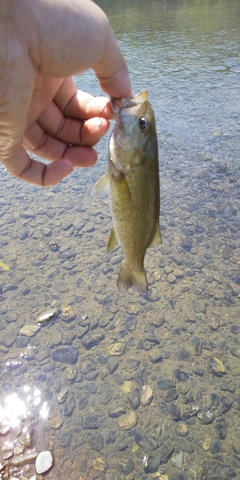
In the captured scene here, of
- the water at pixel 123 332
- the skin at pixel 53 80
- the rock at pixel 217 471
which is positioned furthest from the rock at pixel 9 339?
the rock at pixel 217 471

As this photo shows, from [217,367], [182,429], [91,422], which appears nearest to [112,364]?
[91,422]

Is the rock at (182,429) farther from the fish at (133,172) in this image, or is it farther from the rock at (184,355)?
the fish at (133,172)

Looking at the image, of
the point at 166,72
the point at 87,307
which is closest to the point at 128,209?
the point at 87,307

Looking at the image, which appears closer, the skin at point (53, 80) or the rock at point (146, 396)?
the skin at point (53, 80)

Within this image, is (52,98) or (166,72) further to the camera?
(166,72)

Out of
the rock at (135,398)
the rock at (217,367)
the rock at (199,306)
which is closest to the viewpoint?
the rock at (135,398)

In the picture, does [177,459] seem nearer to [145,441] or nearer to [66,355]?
[145,441]

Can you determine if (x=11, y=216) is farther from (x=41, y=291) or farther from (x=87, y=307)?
(x=87, y=307)
